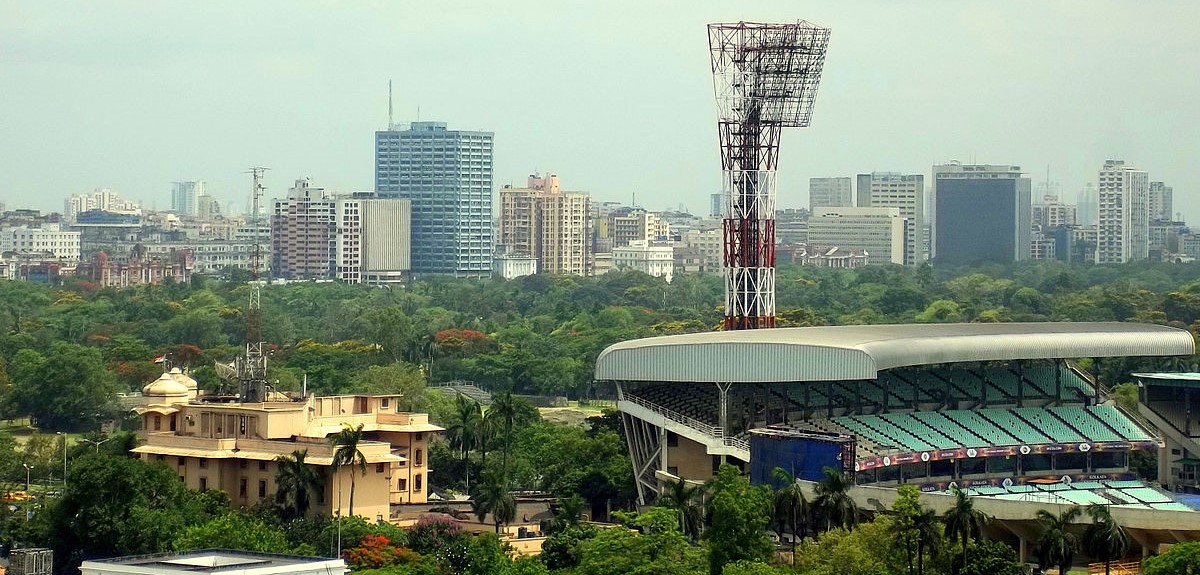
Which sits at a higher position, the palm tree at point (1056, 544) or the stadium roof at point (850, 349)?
the stadium roof at point (850, 349)

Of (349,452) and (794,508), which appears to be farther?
(349,452)

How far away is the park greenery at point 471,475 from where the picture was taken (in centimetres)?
5012

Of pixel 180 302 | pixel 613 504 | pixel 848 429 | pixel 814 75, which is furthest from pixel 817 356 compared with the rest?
pixel 180 302

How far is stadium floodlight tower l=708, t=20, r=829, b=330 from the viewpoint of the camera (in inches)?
3167

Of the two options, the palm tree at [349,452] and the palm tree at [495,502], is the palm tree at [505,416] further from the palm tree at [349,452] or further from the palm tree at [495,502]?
the palm tree at [349,452]

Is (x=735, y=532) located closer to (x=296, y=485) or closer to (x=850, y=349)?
(x=850, y=349)

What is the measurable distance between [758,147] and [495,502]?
25.1 m

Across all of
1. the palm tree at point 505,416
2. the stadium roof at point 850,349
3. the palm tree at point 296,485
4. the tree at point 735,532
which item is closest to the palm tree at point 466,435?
the palm tree at point 505,416

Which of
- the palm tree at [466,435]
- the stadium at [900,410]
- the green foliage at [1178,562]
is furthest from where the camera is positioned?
the palm tree at [466,435]

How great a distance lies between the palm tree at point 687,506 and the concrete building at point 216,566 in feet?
46.3

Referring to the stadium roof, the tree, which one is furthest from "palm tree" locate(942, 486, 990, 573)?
the stadium roof

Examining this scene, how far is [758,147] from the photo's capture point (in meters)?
80.7

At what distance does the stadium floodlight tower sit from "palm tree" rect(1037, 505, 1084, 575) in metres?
28.6

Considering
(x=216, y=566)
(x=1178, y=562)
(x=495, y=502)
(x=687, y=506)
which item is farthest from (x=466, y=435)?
(x=216, y=566)
